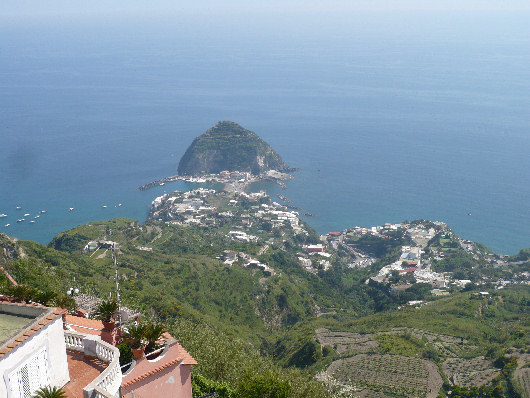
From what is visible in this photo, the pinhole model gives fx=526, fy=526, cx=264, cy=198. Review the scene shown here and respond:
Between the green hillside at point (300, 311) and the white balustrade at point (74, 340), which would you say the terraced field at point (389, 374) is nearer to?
the green hillside at point (300, 311)

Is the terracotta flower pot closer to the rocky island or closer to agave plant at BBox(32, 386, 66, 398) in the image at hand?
agave plant at BBox(32, 386, 66, 398)

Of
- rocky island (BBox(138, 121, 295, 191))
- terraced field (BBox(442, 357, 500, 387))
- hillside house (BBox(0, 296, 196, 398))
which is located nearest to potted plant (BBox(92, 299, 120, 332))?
hillside house (BBox(0, 296, 196, 398))

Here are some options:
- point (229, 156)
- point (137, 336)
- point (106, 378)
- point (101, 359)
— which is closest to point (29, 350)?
point (106, 378)

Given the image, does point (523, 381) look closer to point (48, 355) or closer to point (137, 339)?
point (137, 339)

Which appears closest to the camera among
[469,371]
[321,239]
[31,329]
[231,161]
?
[31,329]

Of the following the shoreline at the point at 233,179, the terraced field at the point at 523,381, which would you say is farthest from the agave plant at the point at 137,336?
the shoreline at the point at 233,179
